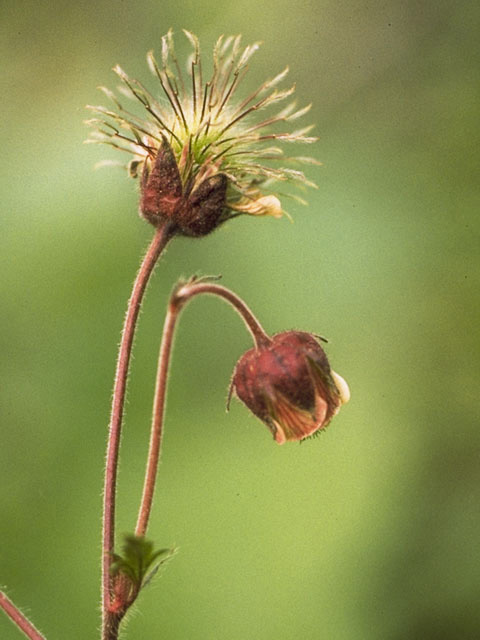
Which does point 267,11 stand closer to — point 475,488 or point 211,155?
point 475,488

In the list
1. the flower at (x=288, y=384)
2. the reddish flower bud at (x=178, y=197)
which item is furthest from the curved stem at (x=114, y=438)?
the flower at (x=288, y=384)

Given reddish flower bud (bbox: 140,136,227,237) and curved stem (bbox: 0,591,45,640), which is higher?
reddish flower bud (bbox: 140,136,227,237)

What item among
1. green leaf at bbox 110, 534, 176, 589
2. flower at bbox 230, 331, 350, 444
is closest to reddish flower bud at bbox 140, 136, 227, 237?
flower at bbox 230, 331, 350, 444

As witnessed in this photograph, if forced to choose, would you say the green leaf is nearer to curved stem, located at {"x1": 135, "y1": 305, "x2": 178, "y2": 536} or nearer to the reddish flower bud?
curved stem, located at {"x1": 135, "y1": 305, "x2": 178, "y2": 536}

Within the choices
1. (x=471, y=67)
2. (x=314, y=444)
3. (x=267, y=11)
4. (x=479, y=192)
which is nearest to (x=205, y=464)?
(x=314, y=444)

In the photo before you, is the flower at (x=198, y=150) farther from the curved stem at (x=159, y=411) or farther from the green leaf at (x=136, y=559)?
the green leaf at (x=136, y=559)
